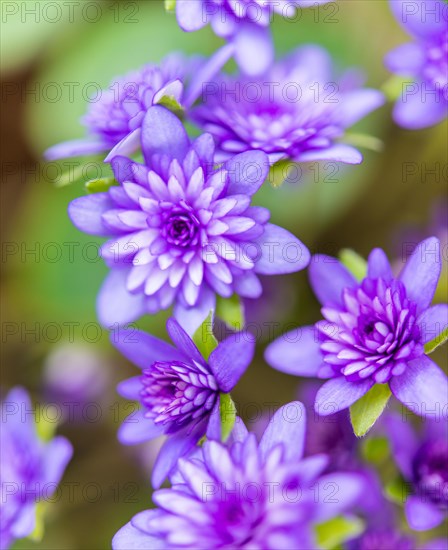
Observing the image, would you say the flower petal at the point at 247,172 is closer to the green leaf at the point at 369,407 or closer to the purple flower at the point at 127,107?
the purple flower at the point at 127,107

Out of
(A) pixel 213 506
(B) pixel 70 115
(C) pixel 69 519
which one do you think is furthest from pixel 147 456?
(A) pixel 213 506

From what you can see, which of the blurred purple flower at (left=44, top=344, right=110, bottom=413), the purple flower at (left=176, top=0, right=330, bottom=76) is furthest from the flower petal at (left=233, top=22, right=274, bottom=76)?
the blurred purple flower at (left=44, top=344, right=110, bottom=413)

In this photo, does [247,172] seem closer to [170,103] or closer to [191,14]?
[170,103]

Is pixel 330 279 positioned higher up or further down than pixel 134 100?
further down

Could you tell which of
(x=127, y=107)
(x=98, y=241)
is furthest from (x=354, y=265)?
A: (x=98, y=241)

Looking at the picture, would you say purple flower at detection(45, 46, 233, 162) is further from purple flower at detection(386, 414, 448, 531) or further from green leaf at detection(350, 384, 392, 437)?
purple flower at detection(386, 414, 448, 531)

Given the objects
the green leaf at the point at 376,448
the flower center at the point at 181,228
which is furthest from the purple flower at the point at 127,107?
the green leaf at the point at 376,448
